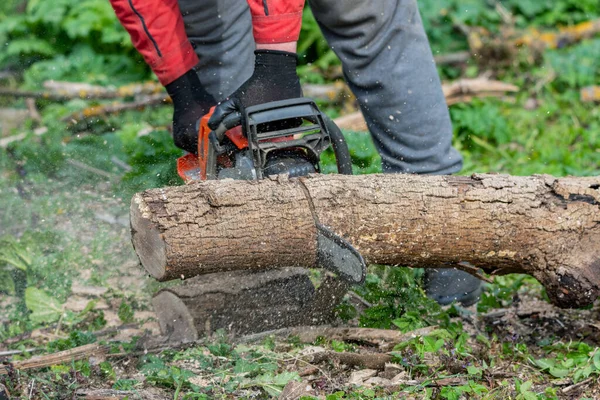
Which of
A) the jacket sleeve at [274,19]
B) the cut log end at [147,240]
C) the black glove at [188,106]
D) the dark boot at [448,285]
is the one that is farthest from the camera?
the black glove at [188,106]

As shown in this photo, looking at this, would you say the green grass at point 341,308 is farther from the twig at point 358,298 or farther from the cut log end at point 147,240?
the cut log end at point 147,240

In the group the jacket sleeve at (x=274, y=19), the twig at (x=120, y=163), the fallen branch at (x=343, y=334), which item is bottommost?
the fallen branch at (x=343, y=334)

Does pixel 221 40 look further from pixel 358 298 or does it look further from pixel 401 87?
pixel 358 298

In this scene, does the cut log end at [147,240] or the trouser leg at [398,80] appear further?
the trouser leg at [398,80]

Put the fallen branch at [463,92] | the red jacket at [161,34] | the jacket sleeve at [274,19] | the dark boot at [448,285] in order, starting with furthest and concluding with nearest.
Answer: the fallen branch at [463,92]
the red jacket at [161,34]
the dark boot at [448,285]
the jacket sleeve at [274,19]

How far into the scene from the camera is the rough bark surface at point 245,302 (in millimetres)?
2977

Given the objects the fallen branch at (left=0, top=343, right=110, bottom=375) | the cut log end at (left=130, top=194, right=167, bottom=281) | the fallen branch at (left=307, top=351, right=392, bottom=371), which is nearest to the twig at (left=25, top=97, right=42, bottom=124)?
the fallen branch at (left=0, top=343, right=110, bottom=375)

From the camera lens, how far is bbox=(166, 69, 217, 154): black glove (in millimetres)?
3531

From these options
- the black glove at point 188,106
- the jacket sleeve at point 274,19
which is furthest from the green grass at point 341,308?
the jacket sleeve at point 274,19

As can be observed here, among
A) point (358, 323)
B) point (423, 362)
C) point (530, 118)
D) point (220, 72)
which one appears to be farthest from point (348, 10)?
point (530, 118)

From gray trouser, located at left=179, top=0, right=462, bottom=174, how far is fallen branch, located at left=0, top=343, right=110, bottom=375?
4.37 ft

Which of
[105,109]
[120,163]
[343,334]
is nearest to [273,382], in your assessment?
[343,334]

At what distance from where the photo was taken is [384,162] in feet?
11.9

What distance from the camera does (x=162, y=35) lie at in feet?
12.1
